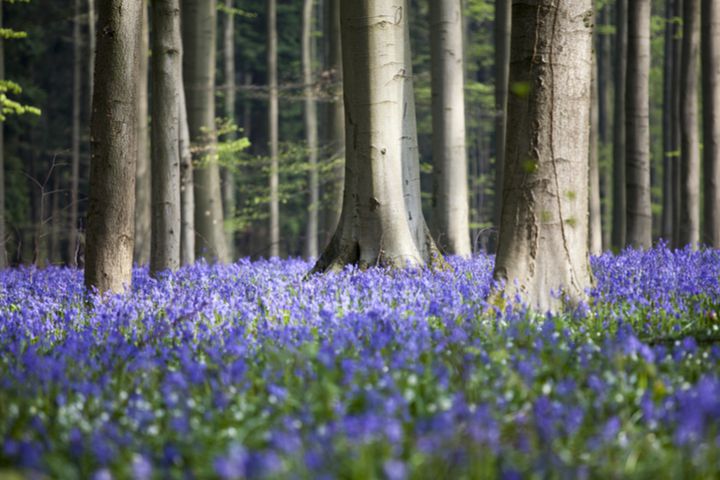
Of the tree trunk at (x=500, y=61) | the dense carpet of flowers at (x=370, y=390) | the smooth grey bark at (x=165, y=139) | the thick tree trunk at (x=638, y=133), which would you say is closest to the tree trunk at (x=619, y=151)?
the tree trunk at (x=500, y=61)

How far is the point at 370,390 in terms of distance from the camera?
11.7 ft

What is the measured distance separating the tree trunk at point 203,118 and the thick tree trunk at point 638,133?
7303 mm

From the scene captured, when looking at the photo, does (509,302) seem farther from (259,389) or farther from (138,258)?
(138,258)

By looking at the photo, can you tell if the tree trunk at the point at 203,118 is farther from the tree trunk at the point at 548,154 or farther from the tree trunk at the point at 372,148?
the tree trunk at the point at 548,154

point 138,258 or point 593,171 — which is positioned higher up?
point 593,171

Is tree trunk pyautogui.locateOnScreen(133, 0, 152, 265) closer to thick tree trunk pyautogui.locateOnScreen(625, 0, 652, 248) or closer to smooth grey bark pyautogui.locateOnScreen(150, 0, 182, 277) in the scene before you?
smooth grey bark pyautogui.locateOnScreen(150, 0, 182, 277)

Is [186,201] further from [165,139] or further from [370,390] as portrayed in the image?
[370,390]

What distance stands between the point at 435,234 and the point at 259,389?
9.72m

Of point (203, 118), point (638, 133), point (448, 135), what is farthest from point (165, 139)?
point (638, 133)

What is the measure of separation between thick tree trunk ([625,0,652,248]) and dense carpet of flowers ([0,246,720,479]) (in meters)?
7.73

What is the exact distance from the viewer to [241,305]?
6629 mm

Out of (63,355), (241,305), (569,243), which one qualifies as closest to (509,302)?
(569,243)

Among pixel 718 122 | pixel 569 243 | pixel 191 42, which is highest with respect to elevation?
pixel 191 42

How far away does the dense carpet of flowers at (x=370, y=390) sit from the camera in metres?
3.03
